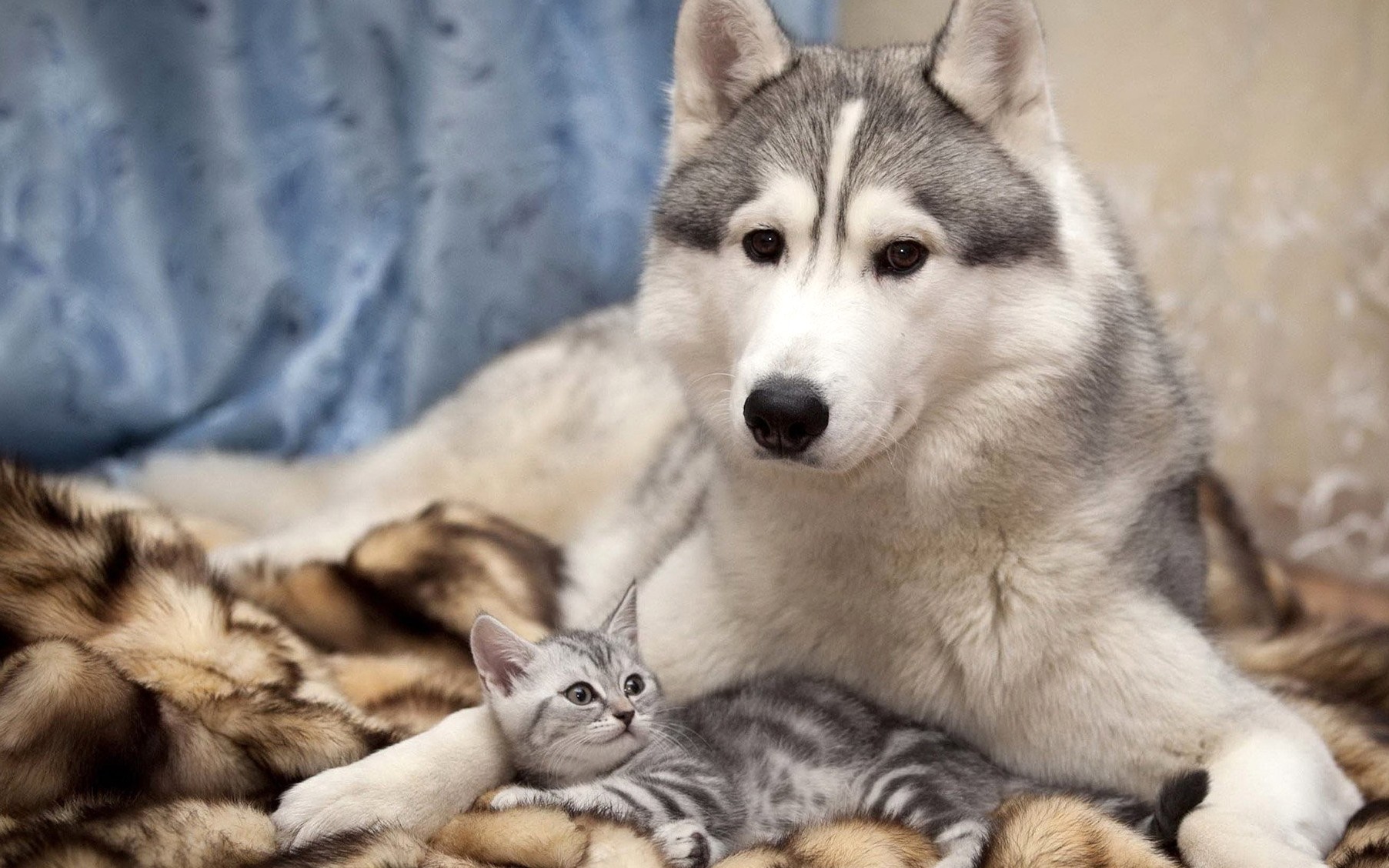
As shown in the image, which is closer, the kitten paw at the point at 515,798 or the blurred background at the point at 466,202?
the kitten paw at the point at 515,798

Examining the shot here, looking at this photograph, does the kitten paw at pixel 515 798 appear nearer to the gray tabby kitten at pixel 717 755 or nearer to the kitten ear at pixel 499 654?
the gray tabby kitten at pixel 717 755

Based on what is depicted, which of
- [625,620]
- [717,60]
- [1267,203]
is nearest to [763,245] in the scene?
[717,60]

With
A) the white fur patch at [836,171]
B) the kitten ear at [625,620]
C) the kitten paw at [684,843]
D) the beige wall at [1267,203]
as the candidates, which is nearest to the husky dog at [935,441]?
the white fur patch at [836,171]

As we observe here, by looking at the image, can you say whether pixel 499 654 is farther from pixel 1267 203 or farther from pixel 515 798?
pixel 1267 203

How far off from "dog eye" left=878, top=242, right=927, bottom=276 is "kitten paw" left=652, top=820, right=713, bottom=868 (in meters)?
0.80

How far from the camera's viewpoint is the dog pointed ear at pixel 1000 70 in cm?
173

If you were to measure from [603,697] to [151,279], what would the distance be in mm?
1979

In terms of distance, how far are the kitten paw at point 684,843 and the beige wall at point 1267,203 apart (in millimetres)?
2146

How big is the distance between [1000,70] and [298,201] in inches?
84.9

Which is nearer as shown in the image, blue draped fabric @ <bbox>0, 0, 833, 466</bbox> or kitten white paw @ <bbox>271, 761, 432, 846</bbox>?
kitten white paw @ <bbox>271, 761, 432, 846</bbox>

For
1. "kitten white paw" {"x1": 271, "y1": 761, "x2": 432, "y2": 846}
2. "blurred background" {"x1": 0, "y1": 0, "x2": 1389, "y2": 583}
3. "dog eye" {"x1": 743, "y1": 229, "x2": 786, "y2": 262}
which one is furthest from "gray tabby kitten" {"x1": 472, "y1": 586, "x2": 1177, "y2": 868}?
"blurred background" {"x1": 0, "y1": 0, "x2": 1389, "y2": 583}

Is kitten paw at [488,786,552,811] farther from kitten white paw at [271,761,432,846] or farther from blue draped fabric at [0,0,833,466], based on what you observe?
blue draped fabric at [0,0,833,466]

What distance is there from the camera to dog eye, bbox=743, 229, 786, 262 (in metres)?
1.73

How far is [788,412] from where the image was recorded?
1521 millimetres
